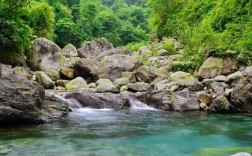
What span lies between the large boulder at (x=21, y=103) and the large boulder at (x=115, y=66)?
897cm

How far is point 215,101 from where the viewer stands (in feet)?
42.2

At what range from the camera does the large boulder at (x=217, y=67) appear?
16.2 meters

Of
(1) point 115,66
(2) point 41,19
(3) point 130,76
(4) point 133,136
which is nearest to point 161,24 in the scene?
(2) point 41,19

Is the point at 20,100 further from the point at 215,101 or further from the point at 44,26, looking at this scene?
the point at 44,26

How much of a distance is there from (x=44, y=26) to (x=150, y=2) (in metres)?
11.0

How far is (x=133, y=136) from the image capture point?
8.49 m

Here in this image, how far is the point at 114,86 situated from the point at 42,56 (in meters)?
6.24

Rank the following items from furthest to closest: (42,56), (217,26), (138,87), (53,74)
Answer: (217,26) < (42,56) < (53,74) < (138,87)

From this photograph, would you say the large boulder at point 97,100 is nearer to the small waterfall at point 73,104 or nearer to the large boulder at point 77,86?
the small waterfall at point 73,104

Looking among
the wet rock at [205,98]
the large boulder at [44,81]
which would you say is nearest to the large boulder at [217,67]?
→ the wet rock at [205,98]

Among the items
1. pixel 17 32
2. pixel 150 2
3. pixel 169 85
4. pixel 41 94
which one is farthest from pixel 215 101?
pixel 150 2

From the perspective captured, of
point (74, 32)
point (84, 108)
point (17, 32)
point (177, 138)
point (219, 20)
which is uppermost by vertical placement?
point (74, 32)

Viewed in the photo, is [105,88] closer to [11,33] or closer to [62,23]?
[11,33]

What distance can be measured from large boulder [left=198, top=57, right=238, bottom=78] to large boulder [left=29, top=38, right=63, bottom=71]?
28.7ft
